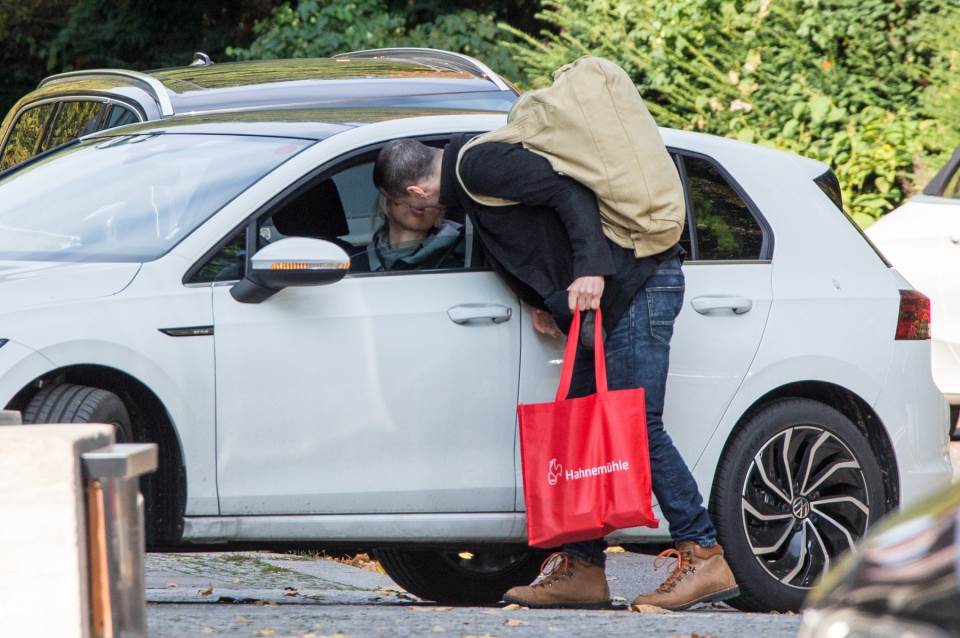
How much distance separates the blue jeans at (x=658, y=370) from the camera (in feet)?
17.3

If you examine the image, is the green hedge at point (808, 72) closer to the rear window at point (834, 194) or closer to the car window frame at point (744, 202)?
the rear window at point (834, 194)

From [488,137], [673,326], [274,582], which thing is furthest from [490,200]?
[274,582]

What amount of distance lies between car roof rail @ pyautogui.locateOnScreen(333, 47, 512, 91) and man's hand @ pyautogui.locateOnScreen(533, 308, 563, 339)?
3.17m

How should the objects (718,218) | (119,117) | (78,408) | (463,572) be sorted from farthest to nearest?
(119,117)
(463,572)
(718,218)
(78,408)

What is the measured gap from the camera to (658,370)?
5.30 meters

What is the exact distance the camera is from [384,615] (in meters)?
4.96

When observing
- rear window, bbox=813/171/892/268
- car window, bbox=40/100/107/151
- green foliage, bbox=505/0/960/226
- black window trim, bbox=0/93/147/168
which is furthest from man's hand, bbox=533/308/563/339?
green foliage, bbox=505/0/960/226

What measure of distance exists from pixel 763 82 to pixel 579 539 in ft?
27.6

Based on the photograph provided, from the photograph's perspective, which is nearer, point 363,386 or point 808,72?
point 363,386

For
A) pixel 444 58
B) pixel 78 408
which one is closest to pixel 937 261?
pixel 444 58

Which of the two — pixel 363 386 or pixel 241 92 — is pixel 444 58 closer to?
pixel 241 92

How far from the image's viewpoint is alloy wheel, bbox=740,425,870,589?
5609mm

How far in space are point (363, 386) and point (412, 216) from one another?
1.99ft

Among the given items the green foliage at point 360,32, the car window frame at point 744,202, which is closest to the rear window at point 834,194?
the car window frame at point 744,202
